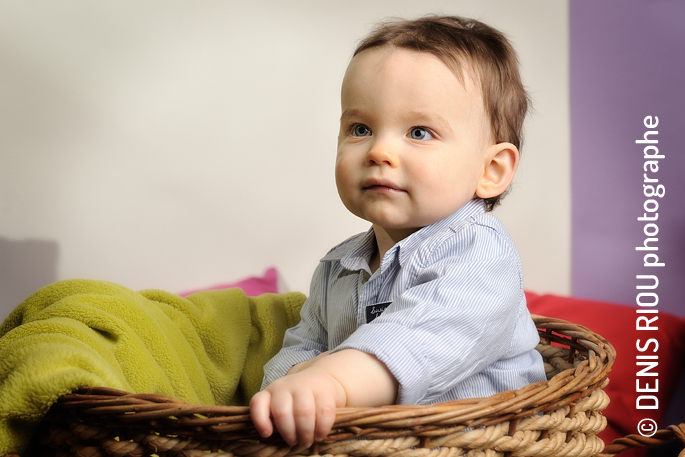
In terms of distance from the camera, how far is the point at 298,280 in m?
1.58

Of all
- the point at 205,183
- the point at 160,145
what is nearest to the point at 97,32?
the point at 160,145

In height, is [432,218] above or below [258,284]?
above

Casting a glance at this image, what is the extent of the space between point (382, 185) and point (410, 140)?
7cm

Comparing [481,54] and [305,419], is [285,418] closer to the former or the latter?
[305,419]

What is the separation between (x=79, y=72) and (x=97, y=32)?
94 millimetres

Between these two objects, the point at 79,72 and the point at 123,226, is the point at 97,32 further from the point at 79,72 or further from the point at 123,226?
the point at 123,226

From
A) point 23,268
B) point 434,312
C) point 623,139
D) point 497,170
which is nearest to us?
point 434,312

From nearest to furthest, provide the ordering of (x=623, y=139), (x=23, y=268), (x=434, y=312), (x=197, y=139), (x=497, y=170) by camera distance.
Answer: (x=434, y=312)
(x=497, y=170)
(x=23, y=268)
(x=197, y=139)
(x=623, y=139)

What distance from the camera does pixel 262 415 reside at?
1.69 feet

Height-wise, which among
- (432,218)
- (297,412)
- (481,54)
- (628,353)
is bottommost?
(628,353)

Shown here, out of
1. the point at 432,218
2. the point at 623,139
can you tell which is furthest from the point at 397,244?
the point at 623,139

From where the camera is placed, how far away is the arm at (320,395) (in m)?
0.51

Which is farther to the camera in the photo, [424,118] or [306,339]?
[306,339]

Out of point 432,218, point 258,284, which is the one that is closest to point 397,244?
point 432,218
